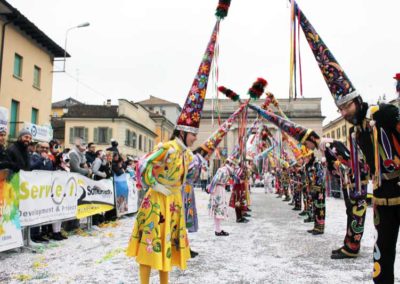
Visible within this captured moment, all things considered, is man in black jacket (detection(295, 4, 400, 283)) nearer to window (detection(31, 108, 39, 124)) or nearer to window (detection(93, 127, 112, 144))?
window (detection(31, 108, 39, 124))

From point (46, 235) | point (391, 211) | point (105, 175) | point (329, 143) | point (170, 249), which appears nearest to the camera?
point (391, 211)

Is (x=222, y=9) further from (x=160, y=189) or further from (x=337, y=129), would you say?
(x=337, y=129)

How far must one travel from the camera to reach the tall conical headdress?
3736 millimetres

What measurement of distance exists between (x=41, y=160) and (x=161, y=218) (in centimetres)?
418

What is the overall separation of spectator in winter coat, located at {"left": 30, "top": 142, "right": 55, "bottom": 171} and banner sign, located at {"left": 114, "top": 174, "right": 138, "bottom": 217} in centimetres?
242

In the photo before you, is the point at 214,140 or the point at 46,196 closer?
the point at 214,140

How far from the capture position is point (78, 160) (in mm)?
7418

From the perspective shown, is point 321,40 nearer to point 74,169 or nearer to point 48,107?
point 74,169

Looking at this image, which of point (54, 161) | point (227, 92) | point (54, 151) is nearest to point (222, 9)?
point (227, 92)

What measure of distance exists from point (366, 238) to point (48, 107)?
74.7 feet

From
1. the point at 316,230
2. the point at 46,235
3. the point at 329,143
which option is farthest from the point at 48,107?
the point at 329,143

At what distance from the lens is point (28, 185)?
5.64 meters

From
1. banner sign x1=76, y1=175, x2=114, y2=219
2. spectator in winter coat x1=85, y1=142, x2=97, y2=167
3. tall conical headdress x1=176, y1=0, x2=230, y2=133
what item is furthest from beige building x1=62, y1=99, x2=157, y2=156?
tall conical headdress x1=176, y1=0, x2=230, y2=133

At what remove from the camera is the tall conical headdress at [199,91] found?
12.3 feet
